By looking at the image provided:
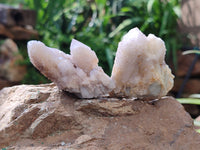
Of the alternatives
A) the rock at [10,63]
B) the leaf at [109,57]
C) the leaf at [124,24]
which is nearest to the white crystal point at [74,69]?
the rock at [10,63]

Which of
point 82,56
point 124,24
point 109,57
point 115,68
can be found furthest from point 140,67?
point 124,24

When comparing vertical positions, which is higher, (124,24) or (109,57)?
(124,24)

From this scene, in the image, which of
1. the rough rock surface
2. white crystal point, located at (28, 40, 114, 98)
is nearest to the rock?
the rough rock surface

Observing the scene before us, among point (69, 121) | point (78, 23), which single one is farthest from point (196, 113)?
point (69, 121)

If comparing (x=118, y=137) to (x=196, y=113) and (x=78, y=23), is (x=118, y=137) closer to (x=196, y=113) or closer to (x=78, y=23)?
(x=196, y=113)

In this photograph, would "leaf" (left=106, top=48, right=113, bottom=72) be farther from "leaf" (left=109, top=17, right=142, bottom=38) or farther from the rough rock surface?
the rough rock surface

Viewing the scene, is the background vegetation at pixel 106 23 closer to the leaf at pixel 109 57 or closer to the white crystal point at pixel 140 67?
the leaf at pixel 109 57

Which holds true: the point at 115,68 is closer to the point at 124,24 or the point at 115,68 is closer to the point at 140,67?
the point at 140,67
